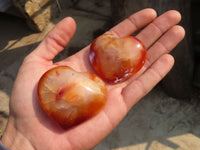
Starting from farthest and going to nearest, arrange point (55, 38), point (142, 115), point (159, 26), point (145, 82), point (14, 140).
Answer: point (142, 115)
point (159, 26)
point (55, 38)
point (145, 82)
point (14, 140)

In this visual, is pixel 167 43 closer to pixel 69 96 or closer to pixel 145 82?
pixel 145 82

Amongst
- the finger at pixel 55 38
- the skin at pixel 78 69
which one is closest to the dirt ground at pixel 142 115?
the skin at pixel 78 69

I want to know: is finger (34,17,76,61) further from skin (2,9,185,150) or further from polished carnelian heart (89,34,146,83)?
polished carnelian heart (89,34,146,83)

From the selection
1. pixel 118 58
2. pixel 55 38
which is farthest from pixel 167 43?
pixel 55 38

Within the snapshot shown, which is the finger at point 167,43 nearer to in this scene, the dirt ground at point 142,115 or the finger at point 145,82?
the finger at point 145,82

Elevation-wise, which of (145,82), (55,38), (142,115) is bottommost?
(142,115)

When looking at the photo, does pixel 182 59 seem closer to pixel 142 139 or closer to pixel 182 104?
pixel 182 104
